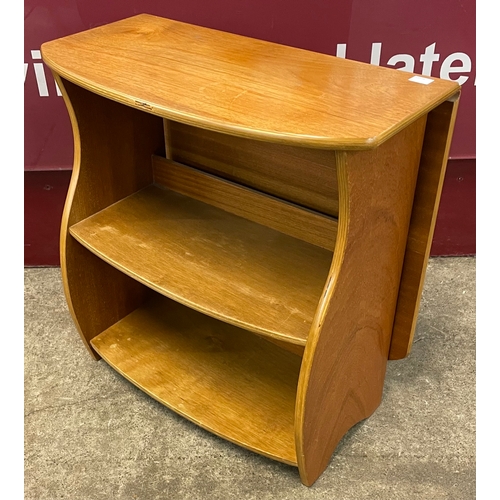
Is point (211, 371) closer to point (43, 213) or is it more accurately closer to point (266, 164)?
point (266, 164)

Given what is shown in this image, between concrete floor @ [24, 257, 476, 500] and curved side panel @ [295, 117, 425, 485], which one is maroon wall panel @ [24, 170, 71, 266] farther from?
curved side panel @ [295, 117, 425, 485]

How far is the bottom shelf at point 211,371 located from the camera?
4.71ft

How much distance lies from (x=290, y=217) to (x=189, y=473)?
0.67m

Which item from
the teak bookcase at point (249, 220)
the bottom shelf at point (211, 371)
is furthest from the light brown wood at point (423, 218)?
the bottom shelf at point (211, 371)

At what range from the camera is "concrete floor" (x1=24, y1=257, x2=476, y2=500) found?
140 centimetres

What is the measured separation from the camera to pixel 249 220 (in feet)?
4.99

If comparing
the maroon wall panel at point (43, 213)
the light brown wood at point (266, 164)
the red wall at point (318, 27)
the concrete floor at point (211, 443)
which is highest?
the red wall at point (318, 27)

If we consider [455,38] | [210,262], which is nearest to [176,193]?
[210,262]

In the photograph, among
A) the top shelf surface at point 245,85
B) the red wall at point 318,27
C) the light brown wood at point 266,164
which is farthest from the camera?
the red wall at point 318,27

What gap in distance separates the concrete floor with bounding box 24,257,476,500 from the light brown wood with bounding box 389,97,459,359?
196 millimetres

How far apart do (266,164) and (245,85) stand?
1.07 feet

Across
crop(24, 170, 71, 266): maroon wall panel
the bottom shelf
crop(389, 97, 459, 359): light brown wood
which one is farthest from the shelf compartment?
crop(24, 170, 71, 266): maroon wall panel

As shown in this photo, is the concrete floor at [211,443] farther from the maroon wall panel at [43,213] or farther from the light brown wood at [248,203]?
the light brown wood at [248,203]

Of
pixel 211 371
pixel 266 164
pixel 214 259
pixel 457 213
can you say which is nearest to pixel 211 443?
pixel 211 371
